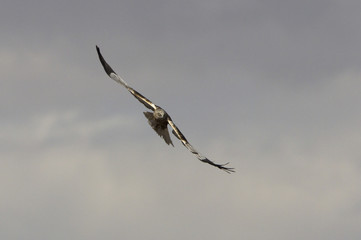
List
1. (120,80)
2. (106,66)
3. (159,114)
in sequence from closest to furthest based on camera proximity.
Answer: (159,114) < (120,80) < (106,66)

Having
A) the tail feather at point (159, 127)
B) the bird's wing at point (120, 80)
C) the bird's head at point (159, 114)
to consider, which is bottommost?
the tail feather at point (159, 127)

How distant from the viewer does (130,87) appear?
225ft

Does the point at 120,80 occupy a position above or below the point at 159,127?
above

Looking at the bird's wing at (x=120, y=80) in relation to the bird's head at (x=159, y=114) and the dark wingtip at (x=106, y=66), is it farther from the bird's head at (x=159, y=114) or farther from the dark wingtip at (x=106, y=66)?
the bird's head at (x=159, y=114)

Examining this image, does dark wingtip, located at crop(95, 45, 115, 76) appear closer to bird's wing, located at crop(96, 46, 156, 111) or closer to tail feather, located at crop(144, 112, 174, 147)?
bird's wing, located at crop(96, 46, 156, 111)

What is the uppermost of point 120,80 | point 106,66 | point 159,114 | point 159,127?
point 106,66

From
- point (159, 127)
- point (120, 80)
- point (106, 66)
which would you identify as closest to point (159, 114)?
point (159, 127)

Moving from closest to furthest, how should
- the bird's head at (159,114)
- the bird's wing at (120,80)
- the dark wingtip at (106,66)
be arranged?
the bird's head at (159,114) < the bird's wing at (120,80) < the dark wingtip at (106,66)

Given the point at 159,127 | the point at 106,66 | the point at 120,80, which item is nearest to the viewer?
the point at 159,127

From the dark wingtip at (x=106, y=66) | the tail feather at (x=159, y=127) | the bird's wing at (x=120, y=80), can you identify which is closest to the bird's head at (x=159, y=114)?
the tail feather at (x=159, y=127)

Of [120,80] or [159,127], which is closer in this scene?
[159,127]

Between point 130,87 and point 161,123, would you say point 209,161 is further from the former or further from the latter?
point 130,87

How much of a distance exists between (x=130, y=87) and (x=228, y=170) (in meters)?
21.3

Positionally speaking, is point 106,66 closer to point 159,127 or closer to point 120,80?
point 120,80
